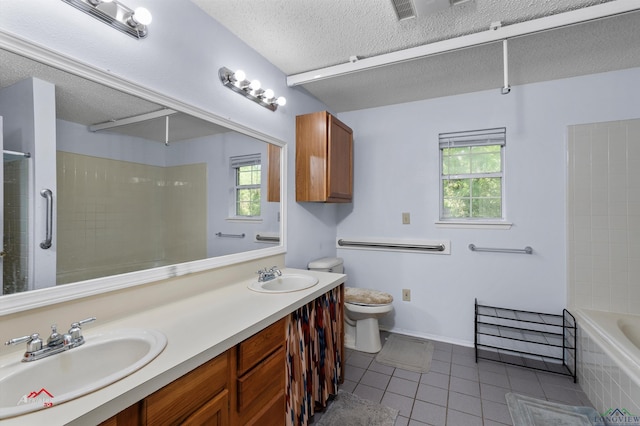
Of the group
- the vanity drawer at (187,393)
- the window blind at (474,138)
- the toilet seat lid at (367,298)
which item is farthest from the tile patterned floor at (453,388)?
the window blind at (474,138)

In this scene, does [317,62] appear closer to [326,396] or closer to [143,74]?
[143,74]

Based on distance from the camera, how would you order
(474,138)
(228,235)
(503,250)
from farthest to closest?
(474,138)
(503,250)
(228,235)

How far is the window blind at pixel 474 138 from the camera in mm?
2547

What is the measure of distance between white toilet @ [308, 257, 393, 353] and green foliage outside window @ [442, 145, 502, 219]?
1.07 meters

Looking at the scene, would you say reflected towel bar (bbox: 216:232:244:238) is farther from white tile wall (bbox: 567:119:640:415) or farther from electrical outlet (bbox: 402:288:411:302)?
white tile wall (bbox: 567:119:640:415)

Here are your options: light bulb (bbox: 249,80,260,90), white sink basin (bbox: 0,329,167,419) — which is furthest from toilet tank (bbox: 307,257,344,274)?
white sink basin (bbox: 0,329,167,419)

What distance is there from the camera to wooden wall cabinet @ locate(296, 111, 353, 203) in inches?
93.3

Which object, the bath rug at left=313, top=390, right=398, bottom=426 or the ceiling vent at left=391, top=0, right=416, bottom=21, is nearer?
the ceiling vent at left=391, top=0, right=416, bottom=21

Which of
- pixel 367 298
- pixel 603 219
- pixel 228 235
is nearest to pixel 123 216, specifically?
pixel 228 235

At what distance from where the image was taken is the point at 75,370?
2.98 feet

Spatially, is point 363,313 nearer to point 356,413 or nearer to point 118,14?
point 356,413

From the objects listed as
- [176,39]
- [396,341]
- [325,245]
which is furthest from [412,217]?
[176,39]

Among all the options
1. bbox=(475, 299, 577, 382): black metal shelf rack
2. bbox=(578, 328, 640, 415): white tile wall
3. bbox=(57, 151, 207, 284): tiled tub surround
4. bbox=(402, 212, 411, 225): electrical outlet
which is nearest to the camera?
bbox=(57, 151, 207, 284): tiled tub surround

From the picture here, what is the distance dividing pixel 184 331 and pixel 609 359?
2.30 m
